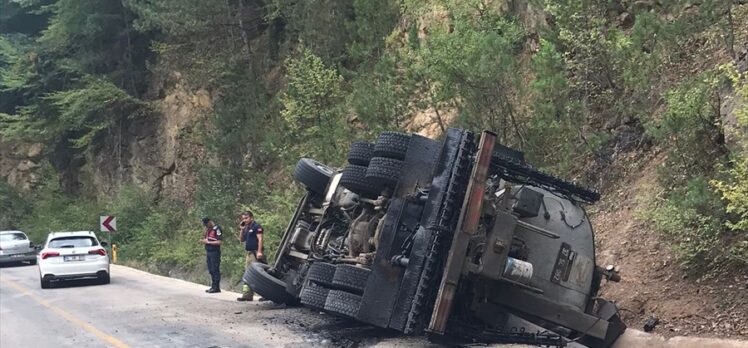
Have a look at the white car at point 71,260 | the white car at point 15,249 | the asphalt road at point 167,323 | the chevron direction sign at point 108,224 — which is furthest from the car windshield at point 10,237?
the asphalt road at point 167,323

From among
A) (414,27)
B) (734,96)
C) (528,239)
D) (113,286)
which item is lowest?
(113,286)

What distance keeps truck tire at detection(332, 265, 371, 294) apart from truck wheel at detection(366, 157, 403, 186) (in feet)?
3.40

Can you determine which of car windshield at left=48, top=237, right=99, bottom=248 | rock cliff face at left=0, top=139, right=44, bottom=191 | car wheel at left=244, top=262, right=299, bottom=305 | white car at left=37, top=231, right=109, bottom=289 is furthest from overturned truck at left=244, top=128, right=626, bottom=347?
rock cliff face at left=0, top=139, right=44, bottom=191

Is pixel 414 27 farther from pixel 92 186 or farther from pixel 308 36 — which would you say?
pixel 92 186

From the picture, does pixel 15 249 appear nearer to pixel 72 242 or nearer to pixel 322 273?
pixel 72 242

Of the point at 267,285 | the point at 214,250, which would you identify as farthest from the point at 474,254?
the point at 214,250

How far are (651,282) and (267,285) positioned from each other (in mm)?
5505

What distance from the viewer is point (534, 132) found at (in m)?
10.9

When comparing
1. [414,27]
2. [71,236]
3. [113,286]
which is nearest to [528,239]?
[414,27]

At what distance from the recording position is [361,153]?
8531 mm

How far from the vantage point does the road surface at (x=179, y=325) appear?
25.9 feet

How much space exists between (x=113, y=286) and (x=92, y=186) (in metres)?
21.3

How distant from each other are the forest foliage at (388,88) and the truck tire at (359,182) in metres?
3.25

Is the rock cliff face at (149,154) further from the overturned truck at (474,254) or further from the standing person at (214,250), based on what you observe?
the overturned truck at (474,254)
